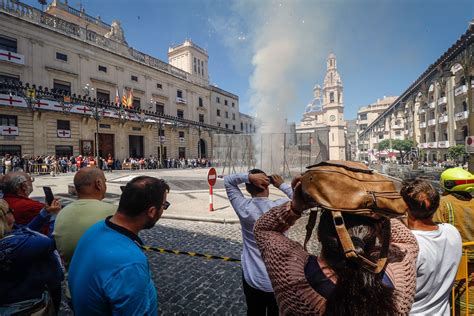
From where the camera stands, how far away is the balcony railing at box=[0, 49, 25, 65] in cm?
2108

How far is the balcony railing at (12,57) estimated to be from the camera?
21.1m

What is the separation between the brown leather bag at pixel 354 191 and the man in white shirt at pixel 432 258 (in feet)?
3.38

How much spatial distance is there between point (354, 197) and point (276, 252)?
48 centimetres

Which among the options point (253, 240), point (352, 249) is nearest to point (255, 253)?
point (253, 240)

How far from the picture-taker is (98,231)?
1.46 m

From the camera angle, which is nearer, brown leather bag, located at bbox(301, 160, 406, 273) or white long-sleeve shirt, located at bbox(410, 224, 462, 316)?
brown leather bag, located at bbox(301, 160, 406, 273)

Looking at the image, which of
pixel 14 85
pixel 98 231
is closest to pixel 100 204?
pixel 98 231

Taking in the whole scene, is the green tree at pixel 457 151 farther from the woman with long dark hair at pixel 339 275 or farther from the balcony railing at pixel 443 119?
the woman with long dark hair at pixel 339 275

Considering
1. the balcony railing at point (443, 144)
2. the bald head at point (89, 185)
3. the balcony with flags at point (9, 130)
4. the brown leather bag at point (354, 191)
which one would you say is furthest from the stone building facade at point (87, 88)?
the balcony railing at point (443, 144)

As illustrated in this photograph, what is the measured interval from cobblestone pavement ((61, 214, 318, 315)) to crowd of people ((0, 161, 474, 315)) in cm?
132

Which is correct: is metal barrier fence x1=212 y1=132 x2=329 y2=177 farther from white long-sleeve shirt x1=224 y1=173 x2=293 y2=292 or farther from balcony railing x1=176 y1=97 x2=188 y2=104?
balcony railing x1=176 y1=97 x2=188 y2=104

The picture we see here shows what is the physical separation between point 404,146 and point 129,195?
2158 inches

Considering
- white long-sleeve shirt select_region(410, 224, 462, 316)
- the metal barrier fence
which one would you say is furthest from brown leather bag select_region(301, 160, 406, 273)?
the metal barrier fence

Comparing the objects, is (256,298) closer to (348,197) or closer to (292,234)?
(348,197)
